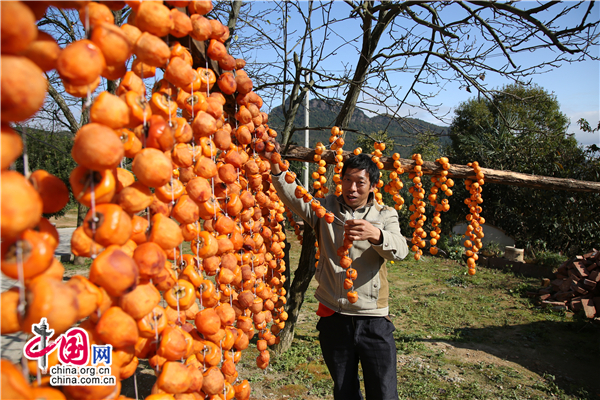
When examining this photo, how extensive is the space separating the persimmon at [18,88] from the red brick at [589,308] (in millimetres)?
6998

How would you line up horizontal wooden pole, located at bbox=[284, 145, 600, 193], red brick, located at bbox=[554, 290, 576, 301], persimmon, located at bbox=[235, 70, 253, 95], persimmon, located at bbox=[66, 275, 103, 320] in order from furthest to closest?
red brick, located at bbox=[554, 290, 576, 301]
horizontal wooden pole, located at bbox=[284, 145, 600, 193]
persimmon, located at bbox=[235, 70, 253, 95]
persimmon, located at bbox=[66, 275, 103, 320]

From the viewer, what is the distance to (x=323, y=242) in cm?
243

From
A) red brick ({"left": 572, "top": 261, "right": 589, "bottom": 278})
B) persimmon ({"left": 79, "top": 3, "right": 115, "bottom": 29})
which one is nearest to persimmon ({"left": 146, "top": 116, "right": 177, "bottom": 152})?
persimmon ({"left": 79, "top": 3, "right": 115, "bottom": 29})

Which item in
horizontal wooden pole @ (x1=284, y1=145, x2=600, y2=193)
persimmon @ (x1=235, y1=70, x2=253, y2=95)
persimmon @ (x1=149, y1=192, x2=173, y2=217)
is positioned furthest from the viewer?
horizontal wooden pole @ (x1=284, y1=145, x2=600, y2=193)

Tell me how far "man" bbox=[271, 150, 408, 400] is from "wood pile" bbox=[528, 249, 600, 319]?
197 inches

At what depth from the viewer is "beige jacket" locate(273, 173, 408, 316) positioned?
2201mm

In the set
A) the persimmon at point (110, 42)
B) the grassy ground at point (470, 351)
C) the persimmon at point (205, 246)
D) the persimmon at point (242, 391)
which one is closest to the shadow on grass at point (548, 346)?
the grassy ground at point (470, 351)

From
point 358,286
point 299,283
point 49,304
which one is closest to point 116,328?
point 49,304

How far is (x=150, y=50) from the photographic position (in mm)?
943

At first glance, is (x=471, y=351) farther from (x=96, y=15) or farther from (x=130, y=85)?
(x=96, y=15)

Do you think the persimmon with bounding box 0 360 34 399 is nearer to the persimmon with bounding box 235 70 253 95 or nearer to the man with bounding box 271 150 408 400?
the persimmon with bounding box 235 70 253 95

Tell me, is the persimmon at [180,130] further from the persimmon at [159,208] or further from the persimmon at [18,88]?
the persimmon at [18,88]

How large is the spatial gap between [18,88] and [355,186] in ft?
6.40

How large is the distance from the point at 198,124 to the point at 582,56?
4278 mm
